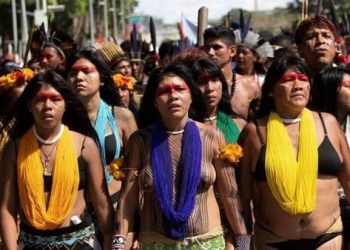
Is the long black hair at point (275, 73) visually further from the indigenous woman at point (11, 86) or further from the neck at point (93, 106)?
the indigenous woman at point (11, 86)

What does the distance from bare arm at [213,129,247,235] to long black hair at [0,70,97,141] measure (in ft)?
3.10

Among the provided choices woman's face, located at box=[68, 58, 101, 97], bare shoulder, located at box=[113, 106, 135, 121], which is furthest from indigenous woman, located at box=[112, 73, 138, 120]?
woman's face, located at box=[68, 58, 101, 97]

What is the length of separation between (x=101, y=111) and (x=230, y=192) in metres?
1.63

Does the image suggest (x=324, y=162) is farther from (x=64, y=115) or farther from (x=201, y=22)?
(x=201, y=22)

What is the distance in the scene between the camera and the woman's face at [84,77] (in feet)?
20.2

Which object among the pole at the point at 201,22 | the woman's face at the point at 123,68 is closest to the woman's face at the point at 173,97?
the pole at the point at 201,22

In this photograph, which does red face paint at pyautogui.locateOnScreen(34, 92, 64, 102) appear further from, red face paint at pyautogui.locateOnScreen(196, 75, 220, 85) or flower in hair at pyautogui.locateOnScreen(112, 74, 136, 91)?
flower in hair at pyautogui.locateOnScreen(112, 74, 136, 91)

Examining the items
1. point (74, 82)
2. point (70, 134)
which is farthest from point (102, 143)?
point (70, 134)

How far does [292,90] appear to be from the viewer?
5.04 metres

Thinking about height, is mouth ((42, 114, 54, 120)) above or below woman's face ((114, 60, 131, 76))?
above

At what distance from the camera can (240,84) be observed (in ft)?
25.9

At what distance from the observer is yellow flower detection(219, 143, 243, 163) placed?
192 inches

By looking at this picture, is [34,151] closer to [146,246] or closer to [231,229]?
[146,246]

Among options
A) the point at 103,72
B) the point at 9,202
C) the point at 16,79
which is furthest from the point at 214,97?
the point at 16,79
